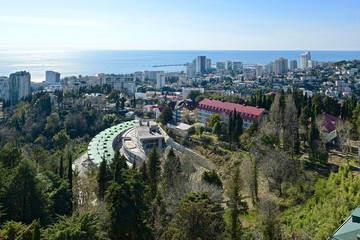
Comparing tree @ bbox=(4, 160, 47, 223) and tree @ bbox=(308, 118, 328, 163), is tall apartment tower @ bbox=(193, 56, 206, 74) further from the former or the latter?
tree @ bbox=(4, 160, 47, 223)

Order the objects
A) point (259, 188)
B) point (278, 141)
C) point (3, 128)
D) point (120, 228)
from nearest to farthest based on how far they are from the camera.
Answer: point (120, 228) → point (259, 188) → point (278, 141) → point (3, 128)

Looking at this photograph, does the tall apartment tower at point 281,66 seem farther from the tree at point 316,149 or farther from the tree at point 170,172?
the tree at point 170,172

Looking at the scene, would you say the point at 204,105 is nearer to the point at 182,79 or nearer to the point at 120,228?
the point at 120,228

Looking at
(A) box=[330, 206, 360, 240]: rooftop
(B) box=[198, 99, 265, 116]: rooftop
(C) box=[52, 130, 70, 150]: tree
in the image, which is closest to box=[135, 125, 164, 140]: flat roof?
(B) box=[198, 99, 265, 116]: rooftop

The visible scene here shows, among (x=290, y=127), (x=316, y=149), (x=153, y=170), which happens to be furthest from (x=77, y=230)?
(x=290, y=127)

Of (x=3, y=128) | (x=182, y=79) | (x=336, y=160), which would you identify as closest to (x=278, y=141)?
(x=336, y=160)

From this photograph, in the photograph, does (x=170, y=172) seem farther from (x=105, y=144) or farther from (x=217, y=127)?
(x=105, y=144)
